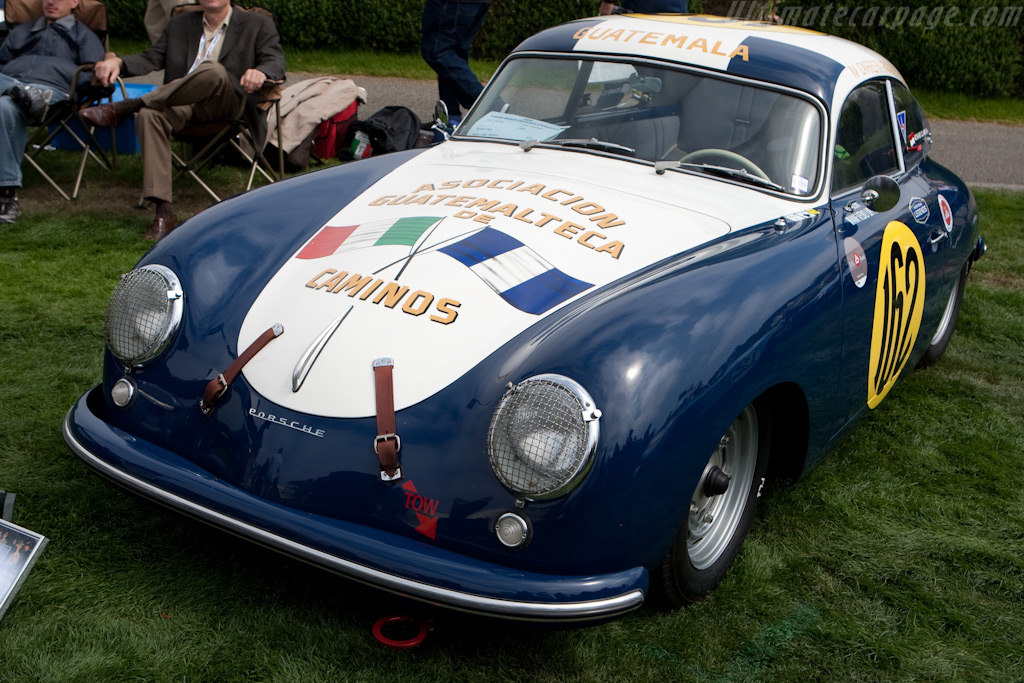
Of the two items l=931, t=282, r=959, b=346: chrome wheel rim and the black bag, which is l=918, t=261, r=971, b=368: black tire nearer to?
l=931, t=282, r=959, b=346: chrome wheel rim

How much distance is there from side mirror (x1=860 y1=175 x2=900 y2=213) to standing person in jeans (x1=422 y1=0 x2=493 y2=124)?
12.5 feet

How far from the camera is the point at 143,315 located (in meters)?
2.64

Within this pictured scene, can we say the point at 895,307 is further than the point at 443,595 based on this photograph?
Yes

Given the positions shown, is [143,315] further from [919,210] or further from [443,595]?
[919,210]

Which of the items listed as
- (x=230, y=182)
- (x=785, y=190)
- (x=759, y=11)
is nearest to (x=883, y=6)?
(x=759, y=11)

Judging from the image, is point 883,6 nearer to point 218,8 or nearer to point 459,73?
point 459,73

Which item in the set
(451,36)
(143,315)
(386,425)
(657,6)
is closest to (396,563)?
(386,425)

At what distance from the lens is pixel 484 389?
232cm

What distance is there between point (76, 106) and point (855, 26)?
9948 mm

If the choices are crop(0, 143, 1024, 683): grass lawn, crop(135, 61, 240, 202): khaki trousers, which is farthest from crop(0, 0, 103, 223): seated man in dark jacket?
crop(0, 143, 1024, 683): grass lawn

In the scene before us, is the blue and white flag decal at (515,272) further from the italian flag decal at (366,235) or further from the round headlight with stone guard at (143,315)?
the round headlight with stone guard at (143,315)

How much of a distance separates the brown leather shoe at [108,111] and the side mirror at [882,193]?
4.51 metres

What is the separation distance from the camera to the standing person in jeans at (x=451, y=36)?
22.0 feet

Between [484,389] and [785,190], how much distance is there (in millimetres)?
1514
